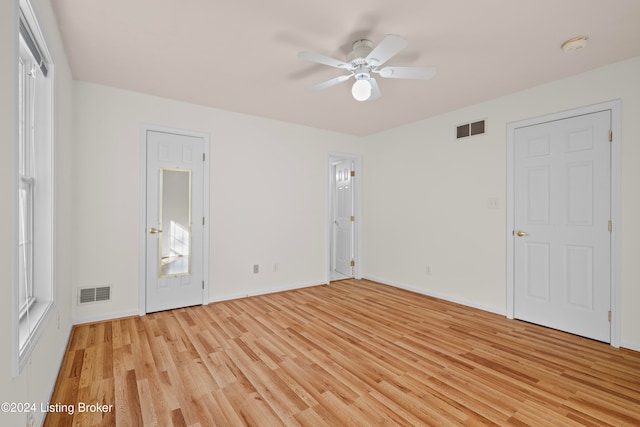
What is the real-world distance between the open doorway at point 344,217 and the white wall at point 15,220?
3585mm

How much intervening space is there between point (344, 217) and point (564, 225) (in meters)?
3.39

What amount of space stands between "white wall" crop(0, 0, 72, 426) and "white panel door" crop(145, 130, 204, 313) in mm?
954

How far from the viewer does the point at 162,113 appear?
365 centimetres

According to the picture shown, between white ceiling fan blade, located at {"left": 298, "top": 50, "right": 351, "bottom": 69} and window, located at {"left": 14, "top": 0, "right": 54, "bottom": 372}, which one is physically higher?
white ceiling fan blade, located at {"left": 298, "top": 50, "right": 351, "bottom": 69}

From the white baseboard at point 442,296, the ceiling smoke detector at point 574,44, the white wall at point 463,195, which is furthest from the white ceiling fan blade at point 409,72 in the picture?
the white baseboard at point 442,296

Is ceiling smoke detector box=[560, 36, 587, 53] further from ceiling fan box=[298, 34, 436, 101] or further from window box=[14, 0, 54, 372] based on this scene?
window box=[14, 0, 54, 372]

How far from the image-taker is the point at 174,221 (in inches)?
147

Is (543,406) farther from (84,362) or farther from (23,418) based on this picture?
(84,362)

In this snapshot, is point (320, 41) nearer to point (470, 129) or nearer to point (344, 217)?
point (470, 129)

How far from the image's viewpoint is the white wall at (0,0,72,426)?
117 cm

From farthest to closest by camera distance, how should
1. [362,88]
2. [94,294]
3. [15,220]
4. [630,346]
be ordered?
[94,294]
[630,346]
[362,88]
[15,220]

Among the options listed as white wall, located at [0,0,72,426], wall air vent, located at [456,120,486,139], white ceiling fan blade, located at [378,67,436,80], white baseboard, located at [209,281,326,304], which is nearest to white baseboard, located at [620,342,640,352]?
wall air vent, located at [456,120,486,139]

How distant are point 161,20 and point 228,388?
106 inches

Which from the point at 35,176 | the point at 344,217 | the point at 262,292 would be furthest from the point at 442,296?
the point at 35,176
